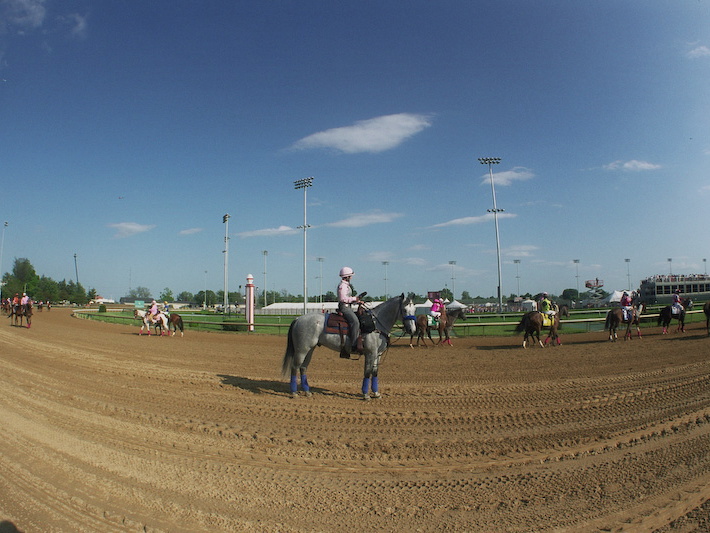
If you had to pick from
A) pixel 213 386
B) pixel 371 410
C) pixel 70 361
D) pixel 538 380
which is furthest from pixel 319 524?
pixel 70 361

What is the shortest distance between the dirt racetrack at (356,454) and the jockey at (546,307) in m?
7.13

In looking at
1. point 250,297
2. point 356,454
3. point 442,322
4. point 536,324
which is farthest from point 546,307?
point 250,297

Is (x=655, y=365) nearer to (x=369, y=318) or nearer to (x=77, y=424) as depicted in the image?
(x=369, y=318)

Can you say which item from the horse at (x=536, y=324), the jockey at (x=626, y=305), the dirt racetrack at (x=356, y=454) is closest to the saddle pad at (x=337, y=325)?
the dirt racetrack at (x=356, y=454)

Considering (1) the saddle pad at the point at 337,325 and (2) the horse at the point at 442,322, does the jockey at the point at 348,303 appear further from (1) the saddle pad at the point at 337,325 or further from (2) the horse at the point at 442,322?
(2) the horse at the point at 442,322

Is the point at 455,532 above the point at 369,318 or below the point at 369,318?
below

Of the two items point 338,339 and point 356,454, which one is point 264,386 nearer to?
point 338,339

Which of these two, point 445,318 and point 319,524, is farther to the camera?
point 445,318

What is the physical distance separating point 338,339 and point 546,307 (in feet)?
40.3

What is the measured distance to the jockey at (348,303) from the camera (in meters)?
7.62

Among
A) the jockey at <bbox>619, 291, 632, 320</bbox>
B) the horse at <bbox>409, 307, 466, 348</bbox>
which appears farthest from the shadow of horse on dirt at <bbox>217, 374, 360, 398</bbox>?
the jockey at <bbox>619, 291, 632, 320</bbox>

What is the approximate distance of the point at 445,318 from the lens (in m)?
19.5

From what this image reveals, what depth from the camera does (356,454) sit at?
5020 millimetres

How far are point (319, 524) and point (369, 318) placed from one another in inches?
173
